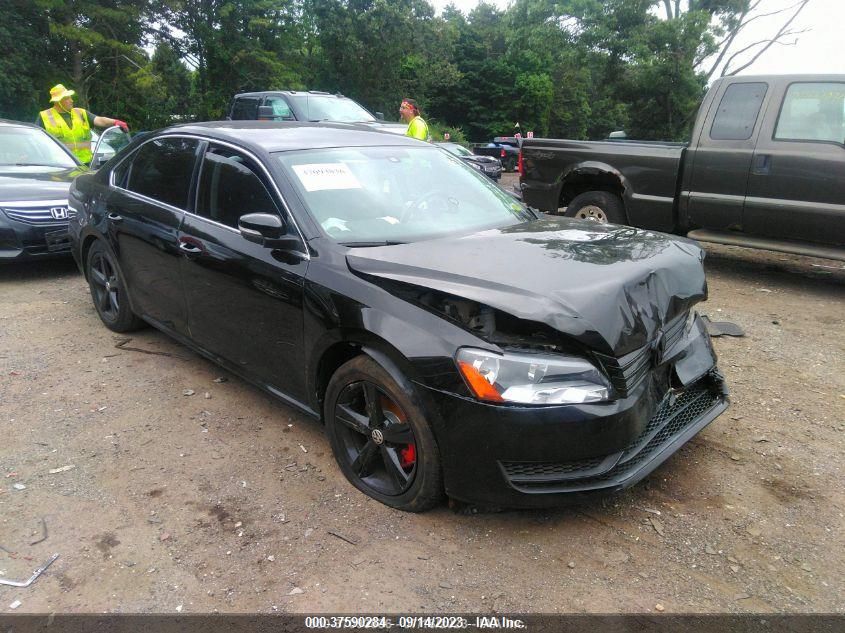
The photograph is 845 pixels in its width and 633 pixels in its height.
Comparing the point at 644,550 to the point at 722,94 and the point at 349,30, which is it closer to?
the point at 722,94

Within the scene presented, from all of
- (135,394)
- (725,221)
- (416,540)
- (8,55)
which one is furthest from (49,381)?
(8,55)

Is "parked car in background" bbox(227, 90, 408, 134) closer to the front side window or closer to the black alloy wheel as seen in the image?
the black alloy wheel

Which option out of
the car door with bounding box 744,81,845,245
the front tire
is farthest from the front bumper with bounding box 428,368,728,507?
the car door with bounding box 744,81,845,245

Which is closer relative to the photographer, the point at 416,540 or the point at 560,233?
the point at 416,540

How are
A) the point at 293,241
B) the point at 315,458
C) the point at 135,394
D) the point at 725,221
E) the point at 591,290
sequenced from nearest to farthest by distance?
the point at 591,290 < the point at 293,241 < the point at 315,458 < the point at 135,394 < the point at 725,221

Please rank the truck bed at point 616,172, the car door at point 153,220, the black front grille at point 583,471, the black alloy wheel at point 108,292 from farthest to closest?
the truck bed at point 616,172
the black alloy wheel at point 108,292
the car door at point 153,220
the black front grille at point 583,471

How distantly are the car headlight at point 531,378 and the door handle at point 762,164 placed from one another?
477cm

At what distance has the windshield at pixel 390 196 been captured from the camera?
3332 mm

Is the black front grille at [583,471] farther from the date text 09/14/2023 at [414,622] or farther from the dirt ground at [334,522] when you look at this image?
the date text 09/14/2023 at [414,622]

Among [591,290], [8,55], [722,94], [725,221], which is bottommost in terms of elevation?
[725,221]

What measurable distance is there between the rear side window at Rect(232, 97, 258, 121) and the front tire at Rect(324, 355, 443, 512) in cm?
1035

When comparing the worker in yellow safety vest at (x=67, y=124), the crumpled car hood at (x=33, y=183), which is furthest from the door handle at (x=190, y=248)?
the worker in yellow safety vest at (x=67, y=124)

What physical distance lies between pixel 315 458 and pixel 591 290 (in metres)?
1.72

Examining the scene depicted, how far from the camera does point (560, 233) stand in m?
3.54
